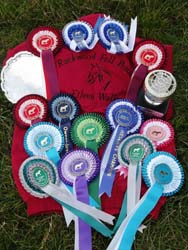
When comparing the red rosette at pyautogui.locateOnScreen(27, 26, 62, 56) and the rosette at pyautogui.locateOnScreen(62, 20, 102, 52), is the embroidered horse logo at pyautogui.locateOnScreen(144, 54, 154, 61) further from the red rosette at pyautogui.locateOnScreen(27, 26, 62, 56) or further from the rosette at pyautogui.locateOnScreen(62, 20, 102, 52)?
the red rosette at pyautogui.locateOnScreen(27, 26, 62, 56)

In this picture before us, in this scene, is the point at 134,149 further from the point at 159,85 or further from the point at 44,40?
the point at 44,40

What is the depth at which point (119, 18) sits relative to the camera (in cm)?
191

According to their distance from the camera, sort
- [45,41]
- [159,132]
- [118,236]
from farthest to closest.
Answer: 1. [45,41]
2. [159,132]
3. [118,236]

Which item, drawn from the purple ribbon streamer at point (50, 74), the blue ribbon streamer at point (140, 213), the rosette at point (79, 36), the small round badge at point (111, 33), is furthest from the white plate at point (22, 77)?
the blue ribbon streamer at point (140, 213)

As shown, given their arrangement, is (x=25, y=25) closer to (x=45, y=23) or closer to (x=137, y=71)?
(x=45, y=23)

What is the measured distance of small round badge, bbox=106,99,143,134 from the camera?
1.69 metres

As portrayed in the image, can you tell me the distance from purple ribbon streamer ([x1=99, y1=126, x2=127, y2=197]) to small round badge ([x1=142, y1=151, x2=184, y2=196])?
9 centimetres

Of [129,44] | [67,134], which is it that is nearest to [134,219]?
[67,134]

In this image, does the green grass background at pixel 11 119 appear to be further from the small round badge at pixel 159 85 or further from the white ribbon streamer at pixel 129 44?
the small round badge at pixel 159 85

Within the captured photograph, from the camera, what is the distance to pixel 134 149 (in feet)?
5.44

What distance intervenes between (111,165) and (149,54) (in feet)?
1.31

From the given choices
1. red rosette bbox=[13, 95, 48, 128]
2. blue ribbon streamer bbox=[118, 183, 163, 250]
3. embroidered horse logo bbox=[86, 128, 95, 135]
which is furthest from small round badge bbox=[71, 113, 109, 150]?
blue ribbon streamer bbox=[118, 183, 163, 250]

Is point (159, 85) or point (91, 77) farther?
point (91, 77)

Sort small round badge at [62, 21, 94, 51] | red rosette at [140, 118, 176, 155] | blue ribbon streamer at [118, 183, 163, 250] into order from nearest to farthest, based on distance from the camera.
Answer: blue ribbon streamer at [118, 183, 163, 250], red rosette at [140, 118, 176, 155], small round badge at [62, 21, 94, 51]
